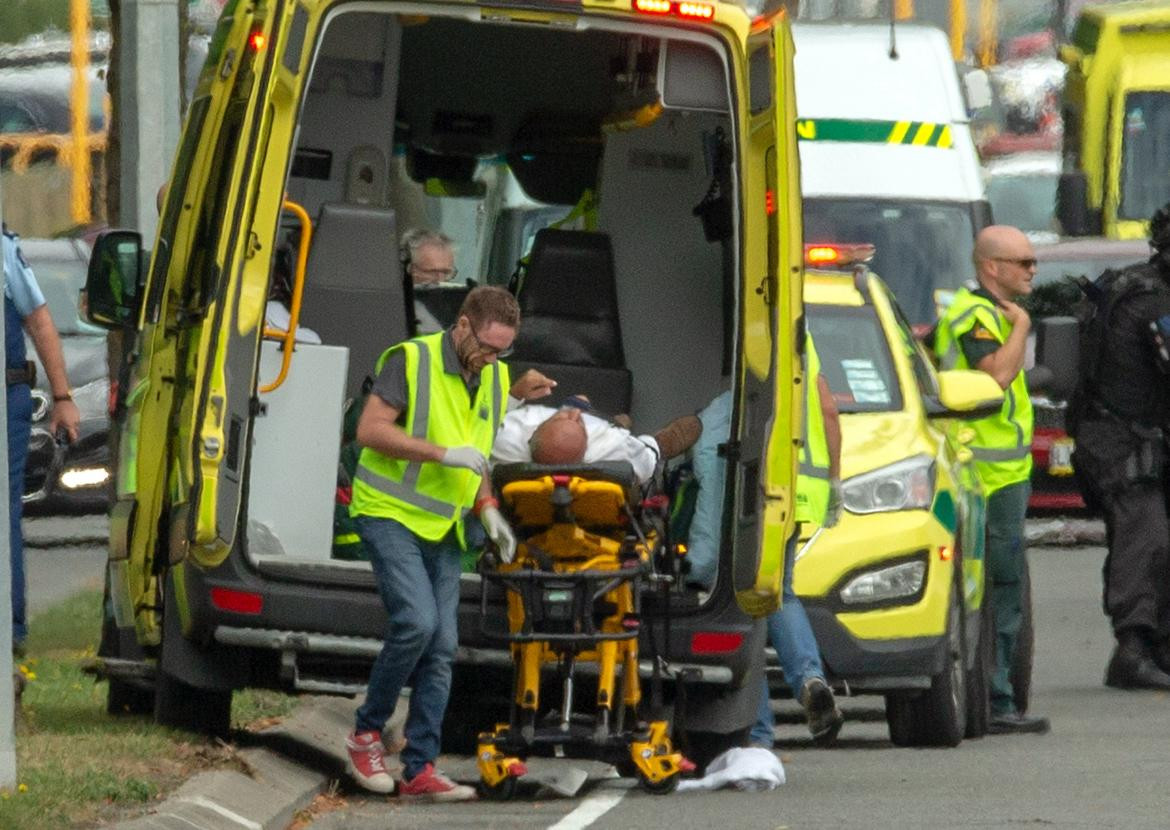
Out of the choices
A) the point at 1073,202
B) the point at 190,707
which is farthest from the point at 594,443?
the point at 1073,202

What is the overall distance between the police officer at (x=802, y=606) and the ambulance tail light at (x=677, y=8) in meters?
1.11

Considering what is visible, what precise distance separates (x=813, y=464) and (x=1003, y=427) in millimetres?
1639

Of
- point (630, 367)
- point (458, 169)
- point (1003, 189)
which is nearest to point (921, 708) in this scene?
point (630, 367)

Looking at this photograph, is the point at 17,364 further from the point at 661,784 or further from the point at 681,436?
the point at 661,784

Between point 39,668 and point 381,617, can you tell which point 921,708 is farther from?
point 39,668

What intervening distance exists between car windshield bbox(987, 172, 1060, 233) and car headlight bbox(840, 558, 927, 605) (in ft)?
76.0

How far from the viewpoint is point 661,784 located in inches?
375

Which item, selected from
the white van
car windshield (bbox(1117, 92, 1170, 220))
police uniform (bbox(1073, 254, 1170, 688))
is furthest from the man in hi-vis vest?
car windshield (bbox(1117, 92, 1170, 220))

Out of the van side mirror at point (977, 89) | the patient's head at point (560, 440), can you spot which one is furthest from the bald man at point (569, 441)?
the van side mirror at point (977, 89)

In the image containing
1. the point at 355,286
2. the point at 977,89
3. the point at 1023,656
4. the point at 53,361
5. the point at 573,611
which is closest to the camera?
the point at 573,611

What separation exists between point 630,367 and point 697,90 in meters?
2.20

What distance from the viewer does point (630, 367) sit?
11680mm

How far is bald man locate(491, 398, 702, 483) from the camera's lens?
943 centimetres

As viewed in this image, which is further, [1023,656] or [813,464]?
[1023,656]
